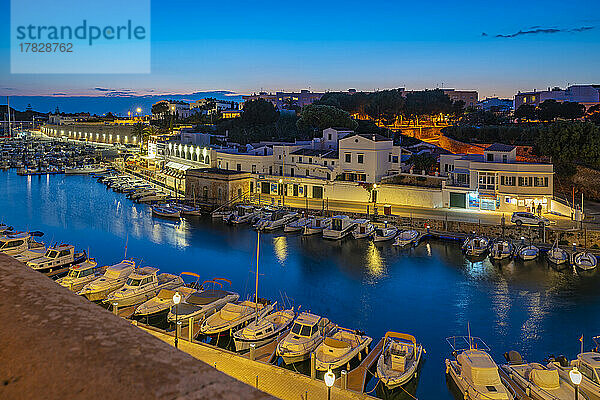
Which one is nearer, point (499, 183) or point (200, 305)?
point (200, 305)

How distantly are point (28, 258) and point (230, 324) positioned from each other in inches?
268

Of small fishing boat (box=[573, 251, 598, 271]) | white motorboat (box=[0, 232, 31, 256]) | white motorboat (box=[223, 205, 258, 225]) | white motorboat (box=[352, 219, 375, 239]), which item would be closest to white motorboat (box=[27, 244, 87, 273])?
white motorboat (box=[0, 232, 31, 256])

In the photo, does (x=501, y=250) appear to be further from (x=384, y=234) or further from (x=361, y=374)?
(x=361, y=374)

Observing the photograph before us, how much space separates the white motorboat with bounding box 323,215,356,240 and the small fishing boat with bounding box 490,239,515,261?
4.55 m

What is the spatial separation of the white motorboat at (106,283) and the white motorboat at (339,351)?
483 centimetres

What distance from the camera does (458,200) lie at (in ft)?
58.1

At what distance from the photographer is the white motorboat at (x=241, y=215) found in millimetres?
18547

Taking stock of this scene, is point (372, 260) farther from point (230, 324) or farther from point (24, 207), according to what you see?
point (24, 207)

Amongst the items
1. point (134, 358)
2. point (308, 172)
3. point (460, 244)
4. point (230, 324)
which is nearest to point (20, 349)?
point (134, 358)

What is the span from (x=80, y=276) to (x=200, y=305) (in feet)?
11.5

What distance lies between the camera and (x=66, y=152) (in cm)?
4650

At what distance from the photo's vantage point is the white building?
16.5 m

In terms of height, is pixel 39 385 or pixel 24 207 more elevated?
pixel 39 385

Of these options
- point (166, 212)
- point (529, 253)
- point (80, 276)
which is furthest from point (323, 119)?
point (80, 276)
